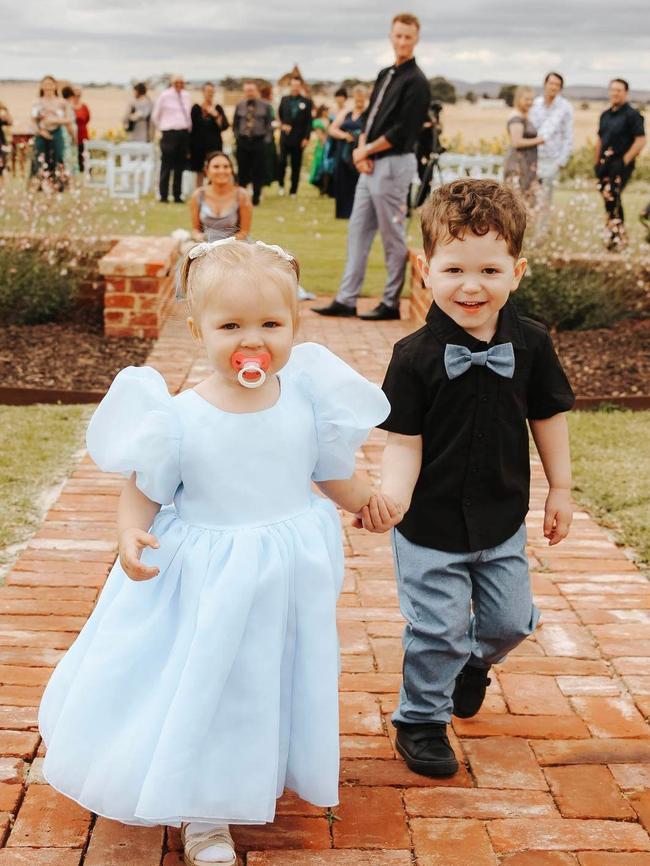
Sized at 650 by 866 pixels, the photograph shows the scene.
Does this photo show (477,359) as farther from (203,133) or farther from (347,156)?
(203,133)

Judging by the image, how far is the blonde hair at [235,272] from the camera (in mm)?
2117

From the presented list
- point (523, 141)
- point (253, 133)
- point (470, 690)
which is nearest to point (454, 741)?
point (470, 690)

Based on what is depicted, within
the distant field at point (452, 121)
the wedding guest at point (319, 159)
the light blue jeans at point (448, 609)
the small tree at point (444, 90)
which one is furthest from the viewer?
the small tree at point (444, 90)

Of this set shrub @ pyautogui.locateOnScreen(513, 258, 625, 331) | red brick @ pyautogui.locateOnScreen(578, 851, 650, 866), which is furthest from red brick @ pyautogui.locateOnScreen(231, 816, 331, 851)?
shrub @ pyautogui.locateOnScreen(513, 258, 625, 331)

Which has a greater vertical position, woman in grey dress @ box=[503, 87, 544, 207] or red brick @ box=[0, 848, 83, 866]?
woman in grey dress @ box=[503, 87, 544, 207]

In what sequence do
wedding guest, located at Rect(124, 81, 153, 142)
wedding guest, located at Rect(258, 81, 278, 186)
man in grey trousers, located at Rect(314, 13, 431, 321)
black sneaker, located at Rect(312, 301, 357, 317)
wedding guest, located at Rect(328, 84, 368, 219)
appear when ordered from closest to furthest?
man in grey trousers, located at Rect(314, 13, 431, 321), black sneaker, located at Rect(312, 301, 357, 317), wedding guest, located at Rect(328, 84, 368, 219), wedding guest, located at Rect(258, 81, 278, 186), wedding guest, located at Rect(124, 81, 153, 142)

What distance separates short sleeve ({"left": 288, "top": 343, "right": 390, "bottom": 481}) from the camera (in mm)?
2293

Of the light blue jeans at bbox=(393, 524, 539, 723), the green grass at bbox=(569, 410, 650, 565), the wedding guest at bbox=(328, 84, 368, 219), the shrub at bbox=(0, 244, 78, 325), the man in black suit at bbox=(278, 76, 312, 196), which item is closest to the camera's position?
the light blue jeans at bbox=(393, 524, 539, 723)

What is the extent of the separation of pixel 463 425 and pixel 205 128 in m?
15.1

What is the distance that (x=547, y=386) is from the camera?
2609 millimetres

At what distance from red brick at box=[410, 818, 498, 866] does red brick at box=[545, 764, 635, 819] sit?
0.25m

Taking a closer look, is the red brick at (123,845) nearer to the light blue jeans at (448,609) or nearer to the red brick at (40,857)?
the red brick at (40,857)

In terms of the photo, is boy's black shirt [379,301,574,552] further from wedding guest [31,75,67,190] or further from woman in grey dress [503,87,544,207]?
wedding guest [31,75,67,190]

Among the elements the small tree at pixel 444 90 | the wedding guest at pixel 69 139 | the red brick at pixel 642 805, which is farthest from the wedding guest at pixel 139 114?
the small tree at pixel 444 90
